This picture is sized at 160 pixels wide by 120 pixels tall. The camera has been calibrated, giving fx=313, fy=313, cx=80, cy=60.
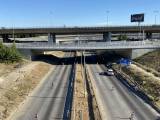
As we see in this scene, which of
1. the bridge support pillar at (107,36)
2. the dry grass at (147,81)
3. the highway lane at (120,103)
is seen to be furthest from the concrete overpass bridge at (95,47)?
the bridge support pillar at (107,36)

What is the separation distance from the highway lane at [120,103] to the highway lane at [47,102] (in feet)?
27.1

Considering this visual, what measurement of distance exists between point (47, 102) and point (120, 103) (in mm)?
14201

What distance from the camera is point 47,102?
200 ft

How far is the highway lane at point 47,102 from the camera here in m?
52.2

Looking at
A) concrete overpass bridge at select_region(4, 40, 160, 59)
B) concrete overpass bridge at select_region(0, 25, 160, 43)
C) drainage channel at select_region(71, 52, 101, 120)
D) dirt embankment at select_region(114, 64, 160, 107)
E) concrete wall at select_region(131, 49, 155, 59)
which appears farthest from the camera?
concrete overpass bridge at select_region(0, 25, 160, 43)

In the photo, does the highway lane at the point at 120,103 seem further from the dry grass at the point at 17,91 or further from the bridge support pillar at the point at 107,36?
the bridge support pillar at the point at 107,36

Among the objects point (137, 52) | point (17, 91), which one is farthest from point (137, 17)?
point (17, 91)

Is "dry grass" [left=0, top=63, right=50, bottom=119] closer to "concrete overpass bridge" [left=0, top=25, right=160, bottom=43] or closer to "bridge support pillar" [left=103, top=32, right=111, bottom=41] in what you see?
"concrete overpass bridge" [left=0, top=25, right=160, bottom=43]

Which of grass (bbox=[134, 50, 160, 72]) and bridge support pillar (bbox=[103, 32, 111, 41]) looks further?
bridge support pillar (bbox=[103, 32, 111, 41])

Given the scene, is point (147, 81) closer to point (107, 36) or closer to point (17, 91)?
point (17, 91)

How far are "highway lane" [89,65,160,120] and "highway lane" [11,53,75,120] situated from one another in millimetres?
8249

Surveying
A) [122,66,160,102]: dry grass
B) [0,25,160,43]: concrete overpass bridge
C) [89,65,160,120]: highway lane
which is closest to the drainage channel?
[89,65,160,120]: highway lane

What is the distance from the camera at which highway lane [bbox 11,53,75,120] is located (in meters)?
52.2

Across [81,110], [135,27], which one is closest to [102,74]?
[81,110]
